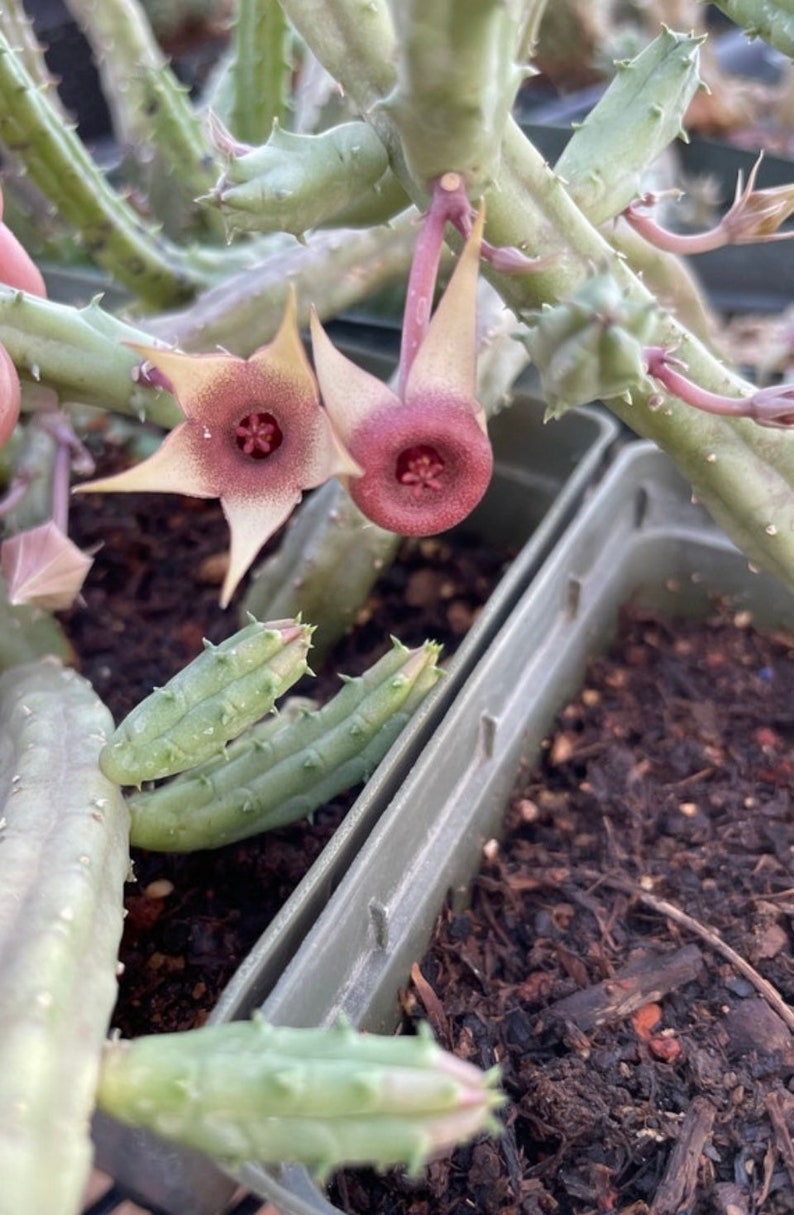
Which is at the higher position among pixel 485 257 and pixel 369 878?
pixel 485 257

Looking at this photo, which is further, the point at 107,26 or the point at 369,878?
the point at 107,26

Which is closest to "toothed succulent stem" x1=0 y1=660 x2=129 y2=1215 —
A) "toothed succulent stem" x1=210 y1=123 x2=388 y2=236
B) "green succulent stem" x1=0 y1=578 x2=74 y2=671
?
"green succulent stem" x1=0 y1=578 x2=74 y2=671

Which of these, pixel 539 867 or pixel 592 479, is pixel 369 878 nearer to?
pixel 539 867

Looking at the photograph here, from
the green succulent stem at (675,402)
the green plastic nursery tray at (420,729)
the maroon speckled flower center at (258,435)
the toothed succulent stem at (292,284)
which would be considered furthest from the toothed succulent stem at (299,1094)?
the toothed succulent stem at (292,284)


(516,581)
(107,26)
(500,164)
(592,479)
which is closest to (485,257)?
(500,164)

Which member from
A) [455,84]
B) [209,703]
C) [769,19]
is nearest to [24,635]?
[209,703]

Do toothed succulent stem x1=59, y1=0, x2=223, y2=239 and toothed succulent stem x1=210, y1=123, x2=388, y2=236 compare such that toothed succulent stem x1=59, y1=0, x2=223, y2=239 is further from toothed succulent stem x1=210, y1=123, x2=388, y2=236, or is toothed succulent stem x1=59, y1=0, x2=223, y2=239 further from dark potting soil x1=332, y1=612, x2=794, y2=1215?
dark potting soil x1=332, y1=612, x2=794, y2=1215
